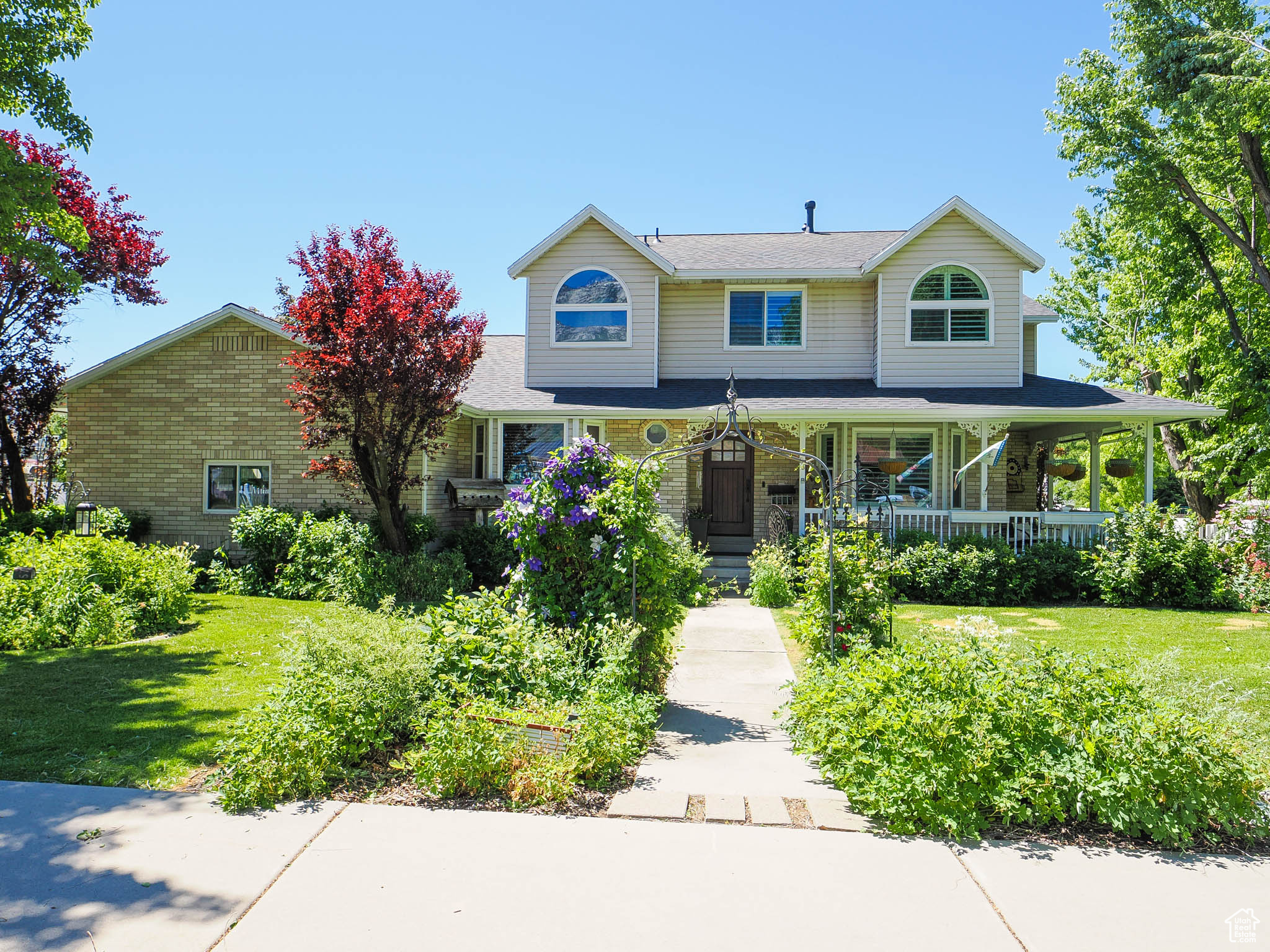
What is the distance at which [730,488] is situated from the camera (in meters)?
15.9

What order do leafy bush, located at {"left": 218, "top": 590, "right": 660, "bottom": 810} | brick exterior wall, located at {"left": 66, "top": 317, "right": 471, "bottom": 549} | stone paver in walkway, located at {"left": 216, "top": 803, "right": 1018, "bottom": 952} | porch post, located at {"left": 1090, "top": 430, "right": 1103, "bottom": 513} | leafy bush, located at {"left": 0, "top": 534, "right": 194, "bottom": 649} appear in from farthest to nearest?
porch post, located at {"left": 1090, "top": 430, "right": 1103, "bottom": 513}
brick exterior wall, located at {"left": 66, "top": 317, "right": 471, "bottom": 549}
leafy bush, located at {"left": 0, "top": 534, "right": 194, "bottom": 649}
leafy bush, located at {"left": 218, "top": 590, "right": 660, "bottom": 810}
stone paver in walkway, located at {"left": 216, "top": 803, "right": 1018, "bottom": 952}

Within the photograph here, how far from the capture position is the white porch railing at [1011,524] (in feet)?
43.0

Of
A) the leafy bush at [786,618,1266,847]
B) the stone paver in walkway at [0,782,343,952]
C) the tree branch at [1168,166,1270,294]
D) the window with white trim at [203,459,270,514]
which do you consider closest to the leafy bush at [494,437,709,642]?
the leafy bush at [786,618,1266,847]

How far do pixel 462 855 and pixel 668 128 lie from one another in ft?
35.5

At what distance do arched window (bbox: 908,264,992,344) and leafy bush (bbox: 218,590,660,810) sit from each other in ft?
37.5

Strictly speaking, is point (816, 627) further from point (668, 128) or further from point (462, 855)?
point (668, 128)

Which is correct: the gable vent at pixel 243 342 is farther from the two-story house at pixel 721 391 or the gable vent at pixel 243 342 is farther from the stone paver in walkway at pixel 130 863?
the stone paver in walkway at pixel 130 863

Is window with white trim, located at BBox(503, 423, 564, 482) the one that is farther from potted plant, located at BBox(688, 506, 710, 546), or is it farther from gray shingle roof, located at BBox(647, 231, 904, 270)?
gray shingle roof, located at BBox(647, 231, 904, 270)

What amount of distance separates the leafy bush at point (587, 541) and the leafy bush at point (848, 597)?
1188mm

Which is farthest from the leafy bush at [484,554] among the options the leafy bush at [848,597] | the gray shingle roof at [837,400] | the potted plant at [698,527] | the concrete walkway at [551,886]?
the concrete walkway at [551,886]

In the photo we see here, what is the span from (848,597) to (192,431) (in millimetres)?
12214

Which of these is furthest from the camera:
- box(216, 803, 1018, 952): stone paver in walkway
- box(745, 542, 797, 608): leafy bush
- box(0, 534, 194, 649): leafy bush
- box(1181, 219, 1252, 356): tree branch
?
box(1181, 219, 1252, 356): tree branch

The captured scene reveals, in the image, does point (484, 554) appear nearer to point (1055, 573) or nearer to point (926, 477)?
point (926, 477)

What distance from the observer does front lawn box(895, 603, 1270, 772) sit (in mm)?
6867
